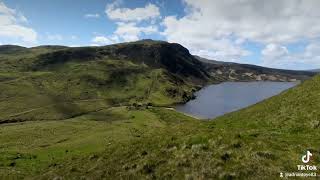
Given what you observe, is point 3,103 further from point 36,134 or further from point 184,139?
point 184,139

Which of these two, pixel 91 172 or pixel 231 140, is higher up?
pixel 231 140

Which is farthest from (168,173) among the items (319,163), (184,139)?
(319,163)

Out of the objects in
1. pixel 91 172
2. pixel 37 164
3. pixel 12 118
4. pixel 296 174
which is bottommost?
pixel 12 118

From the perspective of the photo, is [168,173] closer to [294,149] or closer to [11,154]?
[294,149]

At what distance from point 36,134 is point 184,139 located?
90.9 metres

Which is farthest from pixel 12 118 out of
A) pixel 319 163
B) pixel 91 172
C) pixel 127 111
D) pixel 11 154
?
pixel 319 163

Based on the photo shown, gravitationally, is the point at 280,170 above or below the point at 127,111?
above

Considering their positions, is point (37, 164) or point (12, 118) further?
point (12, 118)

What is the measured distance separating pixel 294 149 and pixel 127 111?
163 m

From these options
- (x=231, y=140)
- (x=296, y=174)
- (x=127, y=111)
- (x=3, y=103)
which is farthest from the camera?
(x=3, y=103)

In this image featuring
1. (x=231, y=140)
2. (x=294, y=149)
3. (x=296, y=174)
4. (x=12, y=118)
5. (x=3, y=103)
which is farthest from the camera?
(x=3, y=103)

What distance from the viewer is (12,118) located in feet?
546

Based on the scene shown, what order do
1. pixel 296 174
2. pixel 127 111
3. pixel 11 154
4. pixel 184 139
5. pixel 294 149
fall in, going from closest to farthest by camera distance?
Result: 1. pixel 296 174
2. pixel 294 149
3. pixel 184 139
4. pixel 11 154
5. pixel 127 111

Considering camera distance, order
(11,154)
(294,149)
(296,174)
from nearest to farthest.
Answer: (296,174) < (294,149) < (11,154)
